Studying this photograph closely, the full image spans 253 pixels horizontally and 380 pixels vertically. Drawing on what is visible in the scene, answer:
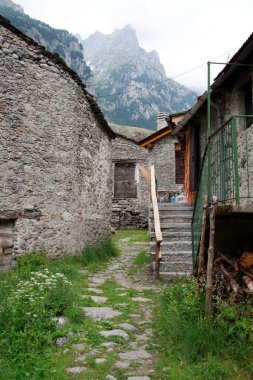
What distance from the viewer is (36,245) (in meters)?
7.61

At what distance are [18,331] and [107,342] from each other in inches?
40.7

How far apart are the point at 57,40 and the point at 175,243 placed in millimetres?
58828

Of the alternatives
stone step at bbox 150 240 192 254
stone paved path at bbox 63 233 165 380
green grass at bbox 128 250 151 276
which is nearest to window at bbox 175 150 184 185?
green grass at bbox 128 250 151 276

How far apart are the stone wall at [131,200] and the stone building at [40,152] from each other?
31.0 feet

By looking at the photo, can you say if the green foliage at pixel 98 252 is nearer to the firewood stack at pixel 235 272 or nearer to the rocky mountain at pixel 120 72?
the firewood stack at pixel 235 272

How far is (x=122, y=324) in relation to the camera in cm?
446

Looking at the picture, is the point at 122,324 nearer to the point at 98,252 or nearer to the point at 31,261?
the point at 31,261

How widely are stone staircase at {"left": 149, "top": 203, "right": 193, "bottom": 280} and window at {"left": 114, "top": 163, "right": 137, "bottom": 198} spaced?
9599 millimetres

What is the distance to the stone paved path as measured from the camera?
334cm

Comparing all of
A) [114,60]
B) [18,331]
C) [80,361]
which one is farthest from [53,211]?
[114,60]

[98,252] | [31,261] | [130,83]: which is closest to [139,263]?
[98,252]

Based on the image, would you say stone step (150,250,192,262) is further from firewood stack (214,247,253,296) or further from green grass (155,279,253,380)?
green grass (155,279,253,380)

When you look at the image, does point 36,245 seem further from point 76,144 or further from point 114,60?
point 114,60

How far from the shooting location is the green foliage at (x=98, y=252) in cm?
893
